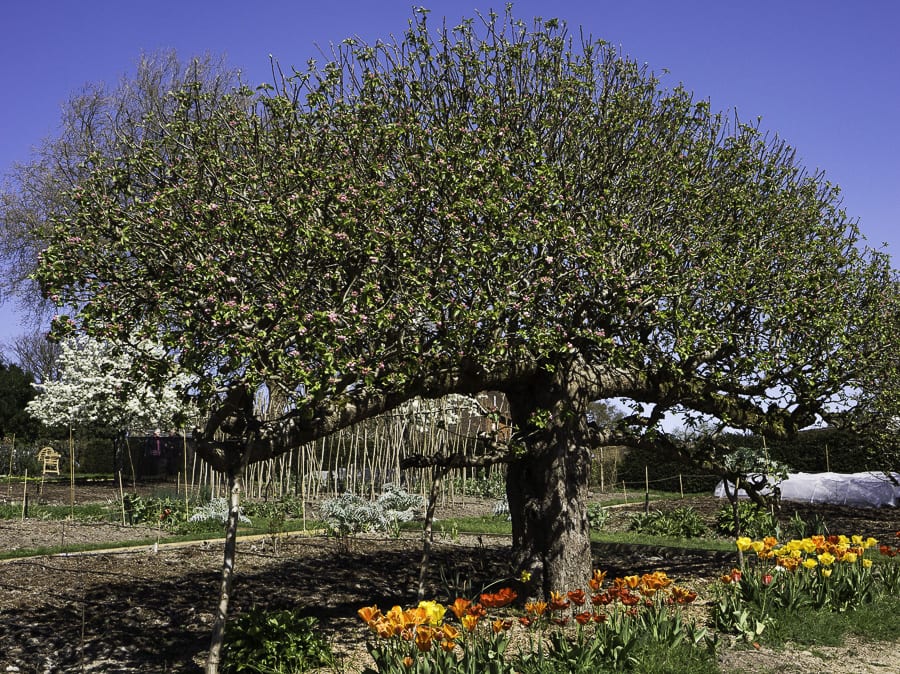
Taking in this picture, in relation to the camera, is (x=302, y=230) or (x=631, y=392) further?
(x=631, y=392)

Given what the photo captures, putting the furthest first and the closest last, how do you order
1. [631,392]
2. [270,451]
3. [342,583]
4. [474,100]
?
1. [342,583]
2. [631,392]
3. [474,100]
4. [270,451]

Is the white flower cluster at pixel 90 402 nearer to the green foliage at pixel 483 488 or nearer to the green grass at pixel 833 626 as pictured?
the green foliage at pixel 483 488

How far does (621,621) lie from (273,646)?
7.96ft

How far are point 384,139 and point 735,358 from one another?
4.05 meters

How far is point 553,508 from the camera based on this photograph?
24.3 ft

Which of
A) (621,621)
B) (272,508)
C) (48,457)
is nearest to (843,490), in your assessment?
(272,508)

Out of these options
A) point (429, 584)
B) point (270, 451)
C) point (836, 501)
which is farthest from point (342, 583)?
point (836, 501)

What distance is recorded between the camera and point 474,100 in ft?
23.9

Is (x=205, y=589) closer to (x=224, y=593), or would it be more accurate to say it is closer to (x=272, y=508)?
(x=224, y=593)

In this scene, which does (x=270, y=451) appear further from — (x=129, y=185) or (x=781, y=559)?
(x=781, y=559)

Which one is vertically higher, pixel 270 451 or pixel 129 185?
pixel 129 185

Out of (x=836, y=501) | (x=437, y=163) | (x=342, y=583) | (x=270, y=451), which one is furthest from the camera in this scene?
(x=836, y=501)

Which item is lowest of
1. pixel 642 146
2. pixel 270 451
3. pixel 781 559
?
pixel 781 559

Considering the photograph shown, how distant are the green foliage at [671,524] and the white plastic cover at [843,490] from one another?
338 cm
